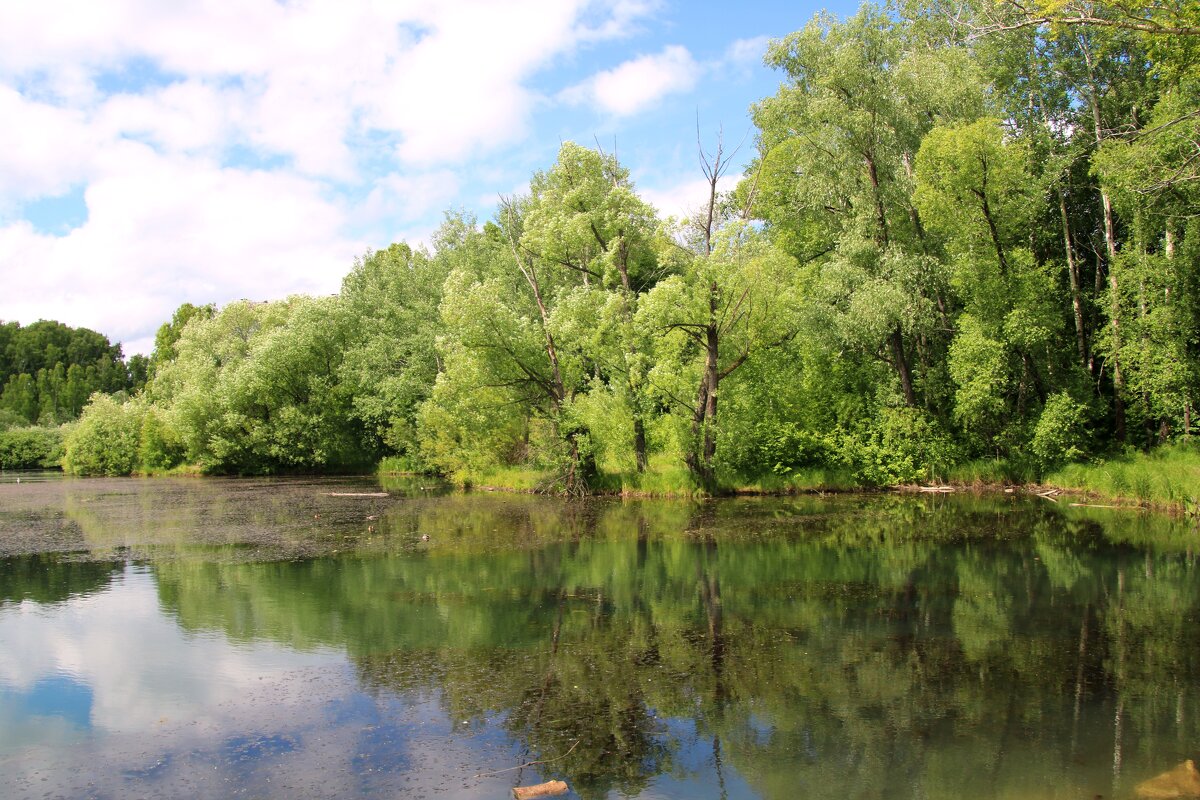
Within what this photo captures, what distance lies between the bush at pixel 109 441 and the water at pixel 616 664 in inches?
1469

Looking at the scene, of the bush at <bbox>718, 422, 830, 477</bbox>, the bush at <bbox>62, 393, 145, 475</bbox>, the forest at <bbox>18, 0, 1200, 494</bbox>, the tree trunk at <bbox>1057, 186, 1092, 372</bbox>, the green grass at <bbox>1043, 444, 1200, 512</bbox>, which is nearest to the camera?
the green grass at <bbox>1043, 444, 1200, 512</bbox>

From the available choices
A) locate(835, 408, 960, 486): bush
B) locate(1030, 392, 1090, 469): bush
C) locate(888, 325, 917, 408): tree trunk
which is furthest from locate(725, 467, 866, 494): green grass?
locate(1030, 392, 1090, 469): bush

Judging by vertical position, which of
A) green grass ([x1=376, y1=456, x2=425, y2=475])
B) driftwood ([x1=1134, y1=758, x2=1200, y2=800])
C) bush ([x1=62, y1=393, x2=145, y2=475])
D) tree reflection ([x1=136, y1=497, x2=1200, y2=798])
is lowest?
driftwood ([x1=1134, y1=758, x2=1200, y2=800])

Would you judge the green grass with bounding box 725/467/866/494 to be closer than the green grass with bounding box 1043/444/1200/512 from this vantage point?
No

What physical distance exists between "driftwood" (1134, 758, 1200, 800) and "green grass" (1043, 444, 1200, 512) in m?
15.7

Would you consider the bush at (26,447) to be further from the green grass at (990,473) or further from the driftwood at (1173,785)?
the driftwood at (1173,785)

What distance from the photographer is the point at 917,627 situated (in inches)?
414

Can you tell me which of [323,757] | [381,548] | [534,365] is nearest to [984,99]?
[534,365]

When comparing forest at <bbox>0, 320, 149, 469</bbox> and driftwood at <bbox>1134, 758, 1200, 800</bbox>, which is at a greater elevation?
forest at <bbox>0, 320, 149, 469</bbox>

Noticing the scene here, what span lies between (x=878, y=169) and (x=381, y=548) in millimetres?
19389

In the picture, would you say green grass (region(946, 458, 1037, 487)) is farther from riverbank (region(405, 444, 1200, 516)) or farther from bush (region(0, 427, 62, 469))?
bush (region(0, 427, 62, 469))

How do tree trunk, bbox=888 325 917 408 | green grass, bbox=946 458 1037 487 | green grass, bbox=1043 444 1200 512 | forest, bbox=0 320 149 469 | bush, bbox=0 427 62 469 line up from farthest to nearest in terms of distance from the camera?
forest, bbox=0 320 149 469
bush, bbox=0 427 62 469
tree trunk, bbox=888 325 917 408
green grass, bbox=946 458 1037 487
green grass, bbox=1043 444 1200 512

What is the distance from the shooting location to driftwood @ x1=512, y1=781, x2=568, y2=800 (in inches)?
239

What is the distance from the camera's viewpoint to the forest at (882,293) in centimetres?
2320
